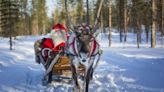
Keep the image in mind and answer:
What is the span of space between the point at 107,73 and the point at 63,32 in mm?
2604

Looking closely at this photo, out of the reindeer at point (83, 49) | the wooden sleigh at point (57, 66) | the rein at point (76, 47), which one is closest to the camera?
the reindeer at point (83, 49)

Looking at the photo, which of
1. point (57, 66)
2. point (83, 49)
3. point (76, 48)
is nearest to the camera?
point (83, 49)

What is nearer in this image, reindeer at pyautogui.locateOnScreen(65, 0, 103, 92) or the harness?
reindeer at pyautogui.locateOnScreen(65, 0, 103, 92)

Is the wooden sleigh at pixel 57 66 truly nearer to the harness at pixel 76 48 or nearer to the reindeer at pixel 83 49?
the reindeer at pixel 83 49

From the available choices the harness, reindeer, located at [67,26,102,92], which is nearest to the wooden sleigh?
reindeer, located at [67,26,102,92]

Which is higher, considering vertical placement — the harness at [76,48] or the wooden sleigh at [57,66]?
the harness at [76,48]

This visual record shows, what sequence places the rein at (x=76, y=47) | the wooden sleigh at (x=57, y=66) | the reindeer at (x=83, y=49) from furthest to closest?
the wooden sleigh at (x=57, y=66)
the rein at (x=76, y=47)
the reindeer at (x=83, y=49)

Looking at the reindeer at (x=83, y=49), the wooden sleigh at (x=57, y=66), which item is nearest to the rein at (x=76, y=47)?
the reindeer at (x=83, y=49)

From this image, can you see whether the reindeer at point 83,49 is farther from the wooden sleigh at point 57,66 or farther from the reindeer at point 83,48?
the wooden sleigh at point 57,66

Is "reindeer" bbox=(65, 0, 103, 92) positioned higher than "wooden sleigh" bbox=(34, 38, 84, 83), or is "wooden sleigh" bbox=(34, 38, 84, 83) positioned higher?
"reindeer" bbox=(65, 0, 103, 92)

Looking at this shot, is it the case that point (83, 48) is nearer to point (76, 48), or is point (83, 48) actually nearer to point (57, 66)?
point (76, 48)

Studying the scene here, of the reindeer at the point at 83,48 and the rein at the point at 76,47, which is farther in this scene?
the rein at the point at 76,47

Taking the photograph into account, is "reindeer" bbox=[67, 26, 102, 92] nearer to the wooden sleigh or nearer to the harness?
the harness

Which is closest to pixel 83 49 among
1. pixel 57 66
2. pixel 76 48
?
pixel 76 48
